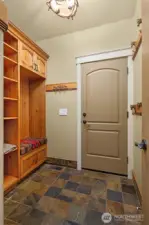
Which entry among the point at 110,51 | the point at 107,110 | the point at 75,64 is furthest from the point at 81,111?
the point at 110,51

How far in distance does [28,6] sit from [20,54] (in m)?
0.77

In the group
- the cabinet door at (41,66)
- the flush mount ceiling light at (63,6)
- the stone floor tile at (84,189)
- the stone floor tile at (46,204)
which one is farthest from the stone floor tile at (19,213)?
the flush mount ceiling light at (63,6)

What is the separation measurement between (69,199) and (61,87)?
1955 mm

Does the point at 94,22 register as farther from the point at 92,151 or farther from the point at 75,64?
the point at 92,151

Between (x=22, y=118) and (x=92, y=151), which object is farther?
(x=22, y=118)

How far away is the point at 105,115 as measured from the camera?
2303 millimetres

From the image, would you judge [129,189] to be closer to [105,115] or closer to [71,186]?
[71,186]

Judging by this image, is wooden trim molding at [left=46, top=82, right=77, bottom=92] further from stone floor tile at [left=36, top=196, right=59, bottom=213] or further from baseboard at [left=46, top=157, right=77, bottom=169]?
stone floor tile at [left=36, top=196, right=59, bottom=213]

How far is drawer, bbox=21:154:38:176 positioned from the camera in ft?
6.68

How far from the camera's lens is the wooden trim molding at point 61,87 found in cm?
252

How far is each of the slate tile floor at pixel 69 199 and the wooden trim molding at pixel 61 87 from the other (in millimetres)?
1670

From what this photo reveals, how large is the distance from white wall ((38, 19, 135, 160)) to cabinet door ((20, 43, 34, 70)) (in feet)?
1.70

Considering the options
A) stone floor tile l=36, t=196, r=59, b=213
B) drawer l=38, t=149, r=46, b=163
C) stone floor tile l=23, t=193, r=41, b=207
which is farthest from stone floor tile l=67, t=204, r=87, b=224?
drawer l=38, t=149, r=46, b=163

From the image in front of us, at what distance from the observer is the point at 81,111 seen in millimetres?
2463
